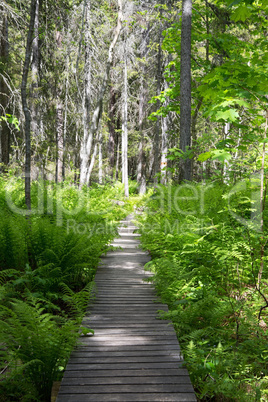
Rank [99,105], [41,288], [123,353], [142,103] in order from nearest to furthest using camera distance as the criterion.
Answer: [123,353] → [41,288] → [99,105] → [142,103]

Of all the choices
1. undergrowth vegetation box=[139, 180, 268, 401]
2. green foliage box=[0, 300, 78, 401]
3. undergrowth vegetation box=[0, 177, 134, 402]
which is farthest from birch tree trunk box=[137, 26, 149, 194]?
green foliage box=[0, 300, 78, 401]

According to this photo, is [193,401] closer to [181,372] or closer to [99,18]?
[181,372]

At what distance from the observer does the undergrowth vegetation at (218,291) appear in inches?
114

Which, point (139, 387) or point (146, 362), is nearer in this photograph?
point (139, 387)

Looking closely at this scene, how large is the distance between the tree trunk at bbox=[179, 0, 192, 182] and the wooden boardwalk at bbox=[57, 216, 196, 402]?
4.74 meters

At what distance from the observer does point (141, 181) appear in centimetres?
2222

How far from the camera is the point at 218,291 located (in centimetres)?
467

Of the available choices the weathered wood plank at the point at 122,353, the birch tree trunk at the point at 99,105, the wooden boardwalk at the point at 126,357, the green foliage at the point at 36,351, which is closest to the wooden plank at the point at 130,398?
the wooden boardwalk at the point at 126,357

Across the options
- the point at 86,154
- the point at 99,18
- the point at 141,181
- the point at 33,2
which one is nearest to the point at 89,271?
the point at 33,2

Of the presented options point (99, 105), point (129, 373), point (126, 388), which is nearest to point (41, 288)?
point (129, 373)

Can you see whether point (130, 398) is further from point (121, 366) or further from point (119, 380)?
point (121, 366)

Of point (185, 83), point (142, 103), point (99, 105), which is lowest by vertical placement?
point (185, 83)

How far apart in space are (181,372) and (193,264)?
2282 millimetres

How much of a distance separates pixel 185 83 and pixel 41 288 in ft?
22.5
